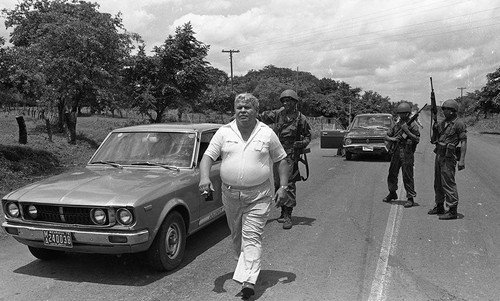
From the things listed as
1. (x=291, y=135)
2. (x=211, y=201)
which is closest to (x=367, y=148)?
(x=291, y=135)

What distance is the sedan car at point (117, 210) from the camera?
4059mm

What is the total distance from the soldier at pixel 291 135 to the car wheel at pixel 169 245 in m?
1.98

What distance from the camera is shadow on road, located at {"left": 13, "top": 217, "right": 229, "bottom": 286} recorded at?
4363 mm

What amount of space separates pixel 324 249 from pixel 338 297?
1422 mm

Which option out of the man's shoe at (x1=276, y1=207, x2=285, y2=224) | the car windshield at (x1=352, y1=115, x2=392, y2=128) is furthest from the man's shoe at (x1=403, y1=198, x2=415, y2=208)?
the car windshield at (x1=352, y1=115, x2=392, y2=128)

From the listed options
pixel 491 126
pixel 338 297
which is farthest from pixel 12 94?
pixel 491 126

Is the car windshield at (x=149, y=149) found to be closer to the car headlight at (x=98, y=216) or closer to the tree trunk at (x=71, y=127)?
the car headlight at (x=98, y=216)

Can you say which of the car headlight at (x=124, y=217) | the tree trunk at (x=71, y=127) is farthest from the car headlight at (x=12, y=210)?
the tree trunk at (x=71, y=127)

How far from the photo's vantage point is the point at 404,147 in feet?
25.2

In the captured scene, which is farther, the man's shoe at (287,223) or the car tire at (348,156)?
the car tire at (348,156)

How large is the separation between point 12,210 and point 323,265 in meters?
3.40

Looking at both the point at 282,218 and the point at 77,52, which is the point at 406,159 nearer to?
the point at 282,218

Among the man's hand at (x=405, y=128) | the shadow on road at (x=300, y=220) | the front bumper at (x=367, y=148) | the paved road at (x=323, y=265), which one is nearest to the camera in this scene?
the paved road at (x=323, y=265)

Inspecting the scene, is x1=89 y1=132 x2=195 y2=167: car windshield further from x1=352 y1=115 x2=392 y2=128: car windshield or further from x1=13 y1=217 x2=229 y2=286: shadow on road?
x1=352 y1=115 x2=392 y2=128: car windshield
